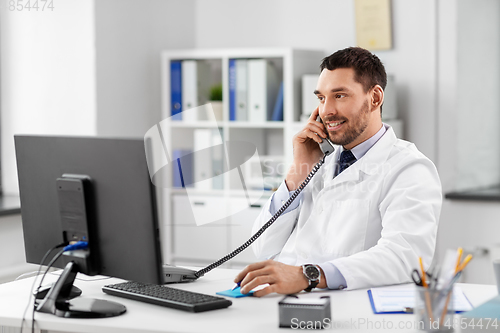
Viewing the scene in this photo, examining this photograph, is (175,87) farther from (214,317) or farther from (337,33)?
(214,317)

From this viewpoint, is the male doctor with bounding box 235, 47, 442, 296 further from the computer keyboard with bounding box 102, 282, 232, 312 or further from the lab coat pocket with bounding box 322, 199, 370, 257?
the computer keyboard with bounding box 102, 282, 232, 312

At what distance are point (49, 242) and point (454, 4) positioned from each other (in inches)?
101

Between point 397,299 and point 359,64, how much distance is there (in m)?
Answer: 0.80

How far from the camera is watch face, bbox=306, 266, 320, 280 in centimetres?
162

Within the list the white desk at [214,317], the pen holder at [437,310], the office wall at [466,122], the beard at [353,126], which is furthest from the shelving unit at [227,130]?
the pen holder at [437,310]

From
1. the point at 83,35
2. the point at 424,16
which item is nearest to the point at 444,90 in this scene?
the point at 424,16

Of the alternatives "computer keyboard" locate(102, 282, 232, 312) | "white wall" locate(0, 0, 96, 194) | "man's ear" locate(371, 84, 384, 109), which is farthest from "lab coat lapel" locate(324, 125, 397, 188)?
"white wall" locate(0, 0, 96, 194)

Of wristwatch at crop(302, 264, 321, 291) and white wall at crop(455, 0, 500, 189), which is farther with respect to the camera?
white wall at crop(455, 0, 500, 189)

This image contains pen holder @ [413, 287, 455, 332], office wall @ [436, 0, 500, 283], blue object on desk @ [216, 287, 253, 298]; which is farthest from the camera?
office wall @ [436, 0, 500, 283]

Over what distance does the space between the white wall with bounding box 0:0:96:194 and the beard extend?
1.91 metres

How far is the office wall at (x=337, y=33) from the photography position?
138 inches

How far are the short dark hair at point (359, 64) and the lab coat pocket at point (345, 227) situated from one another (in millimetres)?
386

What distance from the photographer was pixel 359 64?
2.02 m

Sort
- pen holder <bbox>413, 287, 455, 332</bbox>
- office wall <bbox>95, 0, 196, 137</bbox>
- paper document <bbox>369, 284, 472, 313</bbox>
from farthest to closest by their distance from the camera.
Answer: office wall <bbox>95, 0, 196, 137</bbox>
paper document <bbox>369, 284, 472, 313</bbox>
pen holder <bbox>413, 287, 455, 332</bbox>
